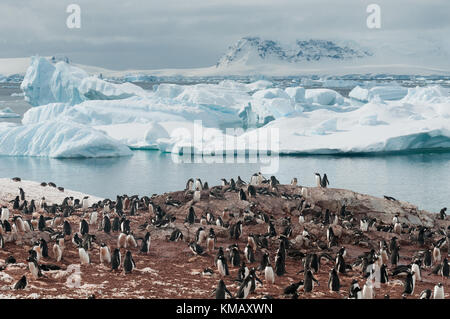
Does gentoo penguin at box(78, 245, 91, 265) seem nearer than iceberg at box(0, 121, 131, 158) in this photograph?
Yes

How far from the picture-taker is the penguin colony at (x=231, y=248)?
10047 mm

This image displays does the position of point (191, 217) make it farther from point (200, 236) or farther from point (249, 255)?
point (249, 255)

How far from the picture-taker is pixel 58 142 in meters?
38.5

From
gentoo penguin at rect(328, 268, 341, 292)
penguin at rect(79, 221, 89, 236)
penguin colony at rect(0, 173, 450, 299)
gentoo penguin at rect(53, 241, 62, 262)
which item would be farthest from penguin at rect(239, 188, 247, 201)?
gentoo penguin at rect(328, 268, 341, 292)

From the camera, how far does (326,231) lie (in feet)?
45.9

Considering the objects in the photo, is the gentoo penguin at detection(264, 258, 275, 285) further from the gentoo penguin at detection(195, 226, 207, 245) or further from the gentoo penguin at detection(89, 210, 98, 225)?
the gentoo penguin at detection(89, 210, 98, 225)

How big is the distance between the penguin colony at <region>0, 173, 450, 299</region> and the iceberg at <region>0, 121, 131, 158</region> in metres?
20.4

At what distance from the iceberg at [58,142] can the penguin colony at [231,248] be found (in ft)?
67.0

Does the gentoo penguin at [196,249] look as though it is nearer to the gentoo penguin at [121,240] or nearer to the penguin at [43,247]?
the gentoo penguin at [121,240]

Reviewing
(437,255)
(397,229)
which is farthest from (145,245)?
(397,229)

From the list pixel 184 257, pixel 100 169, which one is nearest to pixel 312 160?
pixel 100 169

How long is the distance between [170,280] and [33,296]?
8.24 feet

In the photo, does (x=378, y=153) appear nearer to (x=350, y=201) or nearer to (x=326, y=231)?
(x=350, y=201)

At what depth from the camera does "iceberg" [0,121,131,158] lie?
3800 centimetres
